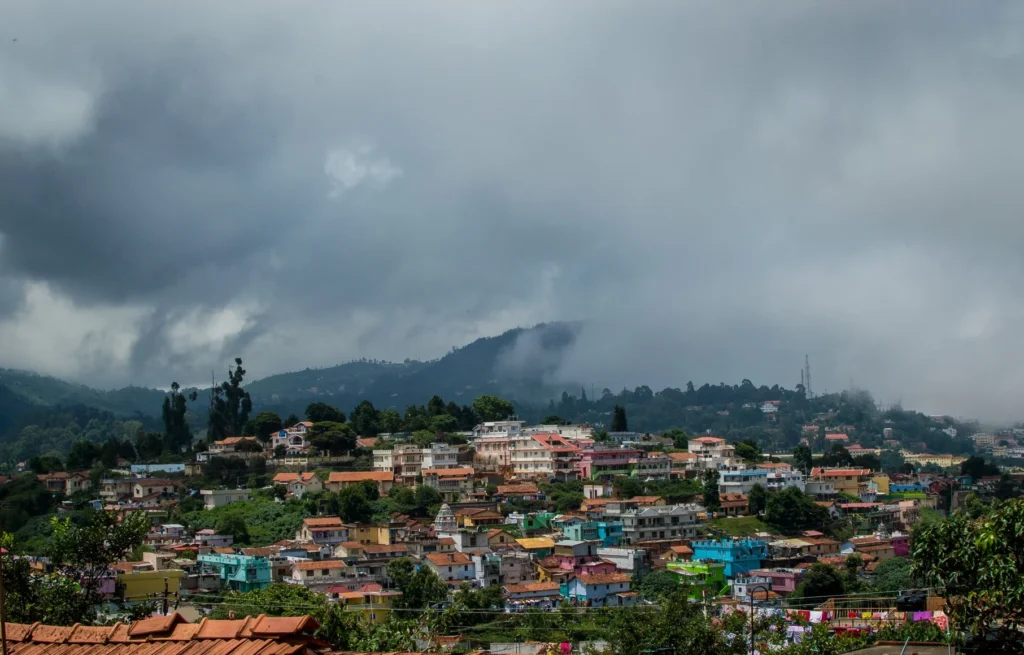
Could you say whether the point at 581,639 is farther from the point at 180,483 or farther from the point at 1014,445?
the point at 1014,445

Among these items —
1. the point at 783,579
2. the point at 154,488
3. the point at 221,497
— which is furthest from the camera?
the point at 154,488

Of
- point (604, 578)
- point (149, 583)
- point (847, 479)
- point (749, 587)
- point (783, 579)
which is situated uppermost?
point (847, 479)

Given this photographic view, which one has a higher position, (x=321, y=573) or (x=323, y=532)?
(x=323, y=532)

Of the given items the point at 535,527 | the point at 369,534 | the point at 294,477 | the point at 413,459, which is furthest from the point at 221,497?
the point at 535,527

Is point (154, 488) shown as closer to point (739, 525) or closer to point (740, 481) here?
point (739, 525)

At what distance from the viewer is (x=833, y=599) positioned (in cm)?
4006

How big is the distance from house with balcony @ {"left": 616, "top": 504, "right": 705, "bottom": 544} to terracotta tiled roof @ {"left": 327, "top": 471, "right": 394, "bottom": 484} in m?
15.1

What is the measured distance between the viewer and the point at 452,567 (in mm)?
44438

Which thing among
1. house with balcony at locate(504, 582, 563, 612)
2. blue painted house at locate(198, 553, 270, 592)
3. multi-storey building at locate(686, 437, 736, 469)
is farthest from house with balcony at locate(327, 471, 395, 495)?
multi-storey building at locate(686, 437, 736, 469)

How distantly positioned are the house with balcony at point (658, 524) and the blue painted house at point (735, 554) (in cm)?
354

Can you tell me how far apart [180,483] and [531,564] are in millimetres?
27122

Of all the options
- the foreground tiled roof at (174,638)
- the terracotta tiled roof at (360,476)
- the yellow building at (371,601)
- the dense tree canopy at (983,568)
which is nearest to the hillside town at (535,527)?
the yellow building at (371,601)

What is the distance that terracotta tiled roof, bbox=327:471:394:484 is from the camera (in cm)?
6125

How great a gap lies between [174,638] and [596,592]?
36100mm
